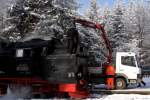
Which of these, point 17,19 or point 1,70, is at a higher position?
point 17,19

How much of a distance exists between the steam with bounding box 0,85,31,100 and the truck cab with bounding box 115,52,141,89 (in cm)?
731

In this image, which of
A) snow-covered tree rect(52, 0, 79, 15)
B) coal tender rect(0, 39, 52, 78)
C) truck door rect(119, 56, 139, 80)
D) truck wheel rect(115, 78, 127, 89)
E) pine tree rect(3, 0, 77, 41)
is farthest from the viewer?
snow-covered tree rect(52, 0, 79, 15)

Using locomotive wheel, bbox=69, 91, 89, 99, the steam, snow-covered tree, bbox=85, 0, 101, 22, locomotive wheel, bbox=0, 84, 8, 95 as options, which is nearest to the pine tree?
locomotive wheel, bbox=0, 84, 8, 95

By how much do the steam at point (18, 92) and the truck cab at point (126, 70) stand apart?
7308 mm

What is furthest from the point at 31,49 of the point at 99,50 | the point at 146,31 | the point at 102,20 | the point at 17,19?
the point at 146,31

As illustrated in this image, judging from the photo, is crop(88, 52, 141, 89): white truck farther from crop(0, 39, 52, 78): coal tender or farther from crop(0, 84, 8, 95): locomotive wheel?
crop(0, 84, 8, 95): locomotive wheel

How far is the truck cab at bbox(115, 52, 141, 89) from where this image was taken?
2317 centimetres

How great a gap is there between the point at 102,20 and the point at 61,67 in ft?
126

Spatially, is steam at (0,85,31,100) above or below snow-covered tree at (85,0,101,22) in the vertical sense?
below

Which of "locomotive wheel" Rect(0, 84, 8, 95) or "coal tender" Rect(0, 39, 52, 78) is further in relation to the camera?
"locomotive wheel" Rect(0, 84, 8, 95)

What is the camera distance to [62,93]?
17688 mm

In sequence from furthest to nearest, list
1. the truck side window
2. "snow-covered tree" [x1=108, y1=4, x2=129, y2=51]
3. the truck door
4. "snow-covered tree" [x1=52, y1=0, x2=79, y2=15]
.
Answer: "snow-covered tree" [x1=108, y1=4, x2=129, y2=51], "snow-covered tree" [x1=52, y1=0, x2=79, y2=15], the truck side window, the truck door

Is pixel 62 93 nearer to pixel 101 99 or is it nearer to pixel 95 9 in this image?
pixel 101 99

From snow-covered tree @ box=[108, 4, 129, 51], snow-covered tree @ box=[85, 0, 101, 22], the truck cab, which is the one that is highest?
snow-covered tree @ box=[85, 0, 101, 22]
